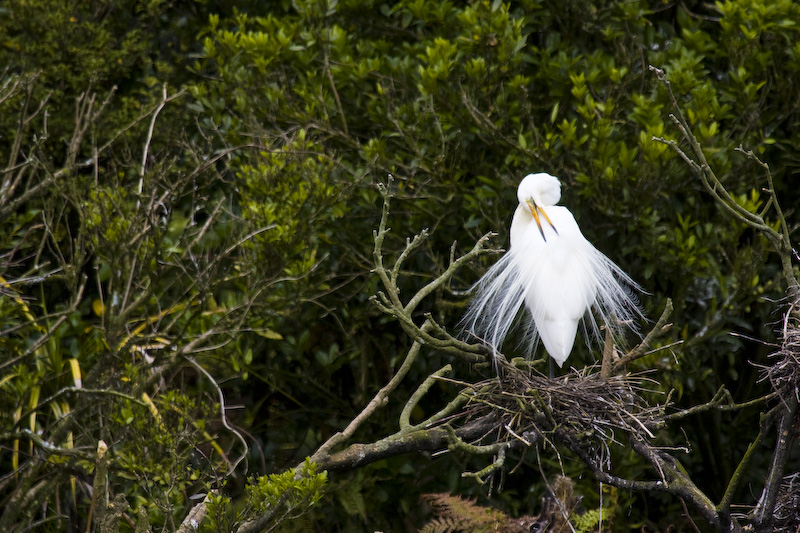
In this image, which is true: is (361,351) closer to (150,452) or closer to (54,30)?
(150,452)

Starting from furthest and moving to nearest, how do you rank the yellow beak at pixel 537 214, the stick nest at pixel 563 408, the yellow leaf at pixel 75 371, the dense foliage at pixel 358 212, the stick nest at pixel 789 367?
the yellow leaf at pixel 75 371 → the dense foliage at pixel 358 212 → the yellow beak at pixel 537 214 → the stick nest at pixel 563 408 → the stick nest at pixel 789 367

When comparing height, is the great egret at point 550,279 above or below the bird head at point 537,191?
below

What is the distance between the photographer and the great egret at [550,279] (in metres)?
3.27

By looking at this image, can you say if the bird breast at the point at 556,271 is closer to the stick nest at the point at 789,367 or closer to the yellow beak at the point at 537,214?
the yellow beak at the point at 537,214

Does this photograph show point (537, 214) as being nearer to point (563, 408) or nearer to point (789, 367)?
point (563, 408)

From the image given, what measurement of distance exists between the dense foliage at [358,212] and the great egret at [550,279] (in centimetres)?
31

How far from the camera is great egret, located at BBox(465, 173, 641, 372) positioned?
3271 mm

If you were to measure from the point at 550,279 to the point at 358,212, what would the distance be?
112 centimetres

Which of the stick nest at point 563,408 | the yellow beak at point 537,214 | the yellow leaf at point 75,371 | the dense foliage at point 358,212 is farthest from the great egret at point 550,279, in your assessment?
the yellow leaf at point 75,371

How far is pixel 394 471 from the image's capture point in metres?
4.35

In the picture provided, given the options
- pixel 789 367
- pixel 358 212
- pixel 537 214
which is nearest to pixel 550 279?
pixel 537 214

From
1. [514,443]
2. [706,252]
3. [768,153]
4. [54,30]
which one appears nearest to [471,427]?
[514,443]

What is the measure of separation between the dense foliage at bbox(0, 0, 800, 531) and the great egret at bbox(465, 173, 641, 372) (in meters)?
0.31

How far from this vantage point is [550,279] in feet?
10.8
